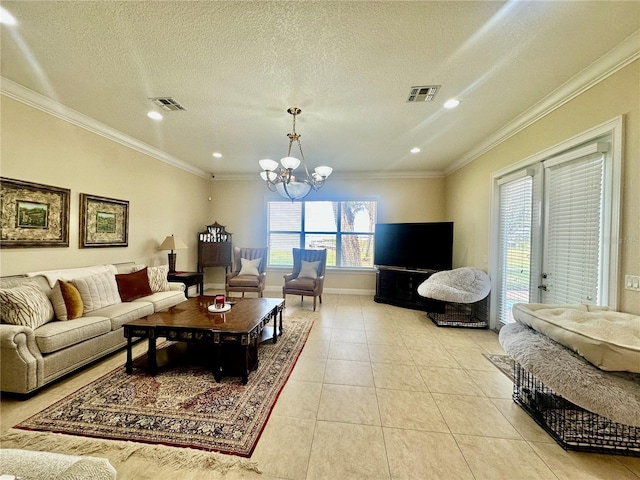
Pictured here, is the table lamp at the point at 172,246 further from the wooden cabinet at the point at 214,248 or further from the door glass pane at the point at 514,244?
the door glass pane at the point at 514,244

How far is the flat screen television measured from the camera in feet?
15.8

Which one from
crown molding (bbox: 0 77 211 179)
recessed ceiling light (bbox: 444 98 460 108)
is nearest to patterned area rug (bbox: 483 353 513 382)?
recessed ceiling light (bbox: 444 98 460 108)

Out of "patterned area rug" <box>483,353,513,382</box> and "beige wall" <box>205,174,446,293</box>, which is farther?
"beige wall" <box>205,174,446,293</box>

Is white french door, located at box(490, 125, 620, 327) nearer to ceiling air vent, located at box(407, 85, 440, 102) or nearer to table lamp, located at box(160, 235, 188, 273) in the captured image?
ceiling air vent, located at box(407, 85, 440, 102)

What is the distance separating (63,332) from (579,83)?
505 centimetres

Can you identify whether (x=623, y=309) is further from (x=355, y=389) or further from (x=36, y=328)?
(x=36, y=328)

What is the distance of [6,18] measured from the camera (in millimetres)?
1803

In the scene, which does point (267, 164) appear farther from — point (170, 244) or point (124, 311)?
point (170, 244)

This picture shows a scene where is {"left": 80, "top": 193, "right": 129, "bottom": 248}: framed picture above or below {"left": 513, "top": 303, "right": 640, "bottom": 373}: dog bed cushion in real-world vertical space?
above

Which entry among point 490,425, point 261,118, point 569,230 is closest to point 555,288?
point 569,230

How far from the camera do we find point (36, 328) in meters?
2.34

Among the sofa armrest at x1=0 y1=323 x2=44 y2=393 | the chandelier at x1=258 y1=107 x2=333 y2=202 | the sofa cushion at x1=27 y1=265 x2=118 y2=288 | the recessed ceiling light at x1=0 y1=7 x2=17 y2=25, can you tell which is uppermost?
the recessed ceiling light at x1=0 y1=7 x2=17 y2=25

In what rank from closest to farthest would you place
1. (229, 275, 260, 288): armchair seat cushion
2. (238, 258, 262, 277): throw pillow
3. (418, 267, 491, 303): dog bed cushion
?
(418, 267, 491, 303): dog bed cushion
(229, 275, 260, 288): armchair seat cushion
(238, 258, 262, 277): throw pillow

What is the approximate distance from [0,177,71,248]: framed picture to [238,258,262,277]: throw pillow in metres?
2.71
